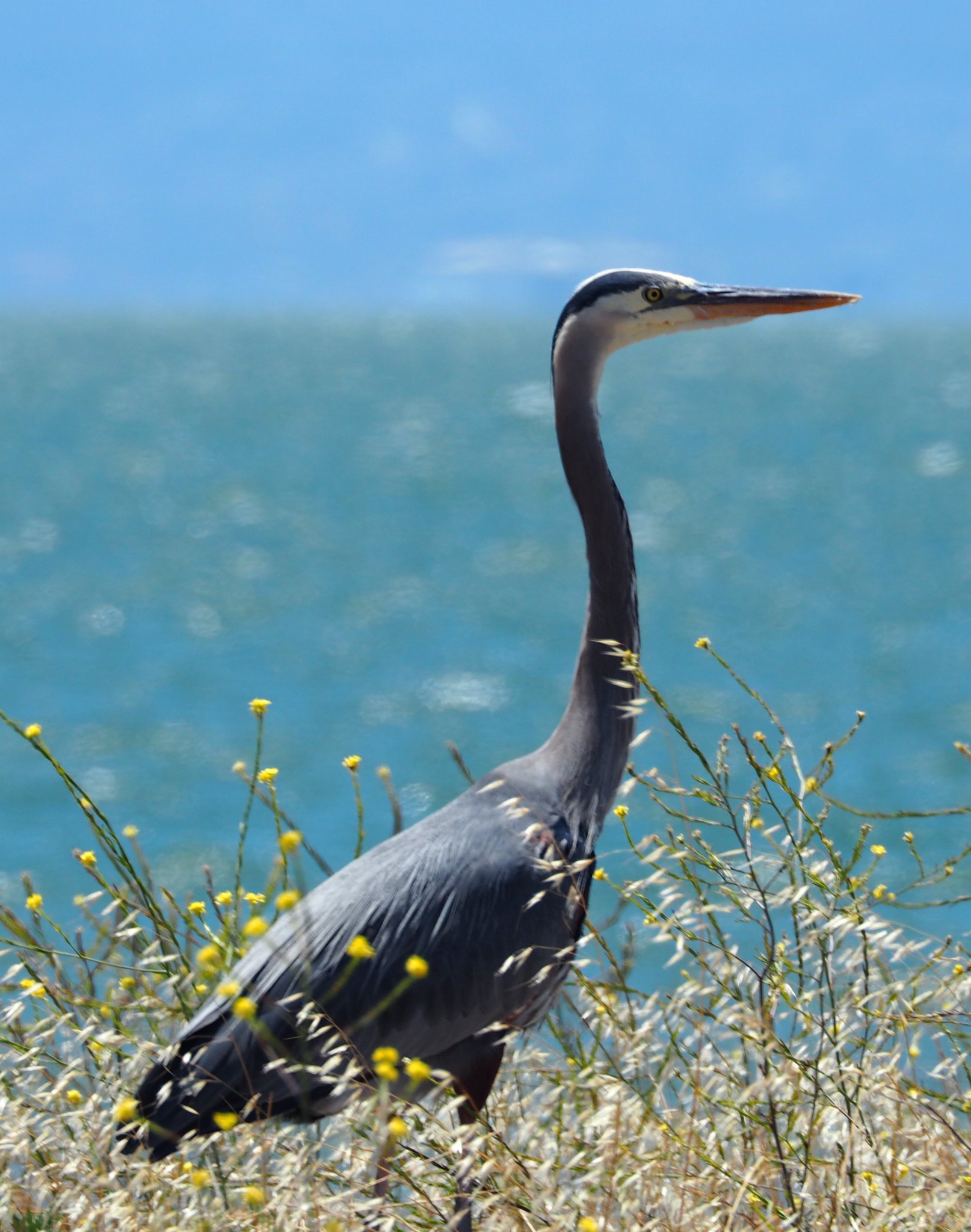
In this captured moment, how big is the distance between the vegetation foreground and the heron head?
3.23 ft

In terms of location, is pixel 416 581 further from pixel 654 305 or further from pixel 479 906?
pixel 479 906

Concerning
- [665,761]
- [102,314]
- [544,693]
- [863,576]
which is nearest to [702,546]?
[863,576]

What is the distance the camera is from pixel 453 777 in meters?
23.1

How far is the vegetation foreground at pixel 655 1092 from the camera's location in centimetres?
217

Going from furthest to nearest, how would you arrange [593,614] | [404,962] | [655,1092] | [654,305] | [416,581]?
1. [416,581]
2. [654,305]
3. [593,614]
4. [404,962]
5. [655,1092]

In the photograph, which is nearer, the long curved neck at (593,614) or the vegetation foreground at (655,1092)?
the vegetation foreground at (655,1092)

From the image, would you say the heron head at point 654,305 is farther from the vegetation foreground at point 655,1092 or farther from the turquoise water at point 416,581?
the turquoise water at point 416,581

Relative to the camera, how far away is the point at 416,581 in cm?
3859

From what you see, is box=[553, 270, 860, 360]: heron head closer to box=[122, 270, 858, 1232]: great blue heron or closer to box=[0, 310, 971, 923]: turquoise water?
box=[122, 270, 858, 1232]: great blue heron

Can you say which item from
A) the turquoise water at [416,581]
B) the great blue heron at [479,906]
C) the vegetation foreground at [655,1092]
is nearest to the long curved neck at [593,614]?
the great blue heron at [479,906]

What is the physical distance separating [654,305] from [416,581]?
35.3m

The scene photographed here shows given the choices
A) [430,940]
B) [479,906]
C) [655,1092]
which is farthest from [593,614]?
[655,1092]

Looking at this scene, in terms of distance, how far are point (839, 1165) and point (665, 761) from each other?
2045 cm

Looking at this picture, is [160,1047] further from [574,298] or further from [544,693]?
[544,693]
